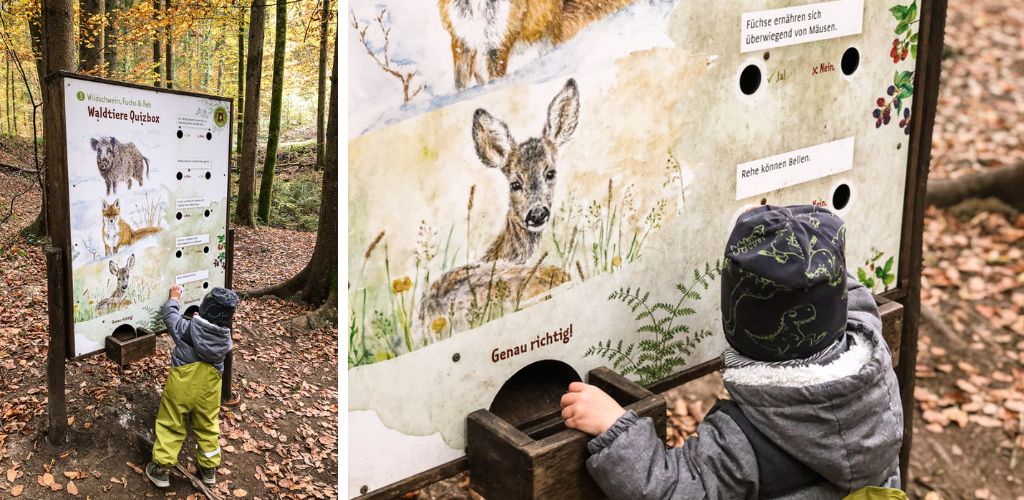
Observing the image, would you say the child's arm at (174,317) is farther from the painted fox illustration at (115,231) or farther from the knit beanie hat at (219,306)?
the painted fox illustration at (115,231)

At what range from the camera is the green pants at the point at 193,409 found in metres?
3.73

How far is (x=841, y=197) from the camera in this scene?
221 centimetres

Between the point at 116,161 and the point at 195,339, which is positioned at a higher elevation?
the point at 116,161

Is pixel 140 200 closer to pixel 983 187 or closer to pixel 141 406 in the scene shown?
pixel 141 406

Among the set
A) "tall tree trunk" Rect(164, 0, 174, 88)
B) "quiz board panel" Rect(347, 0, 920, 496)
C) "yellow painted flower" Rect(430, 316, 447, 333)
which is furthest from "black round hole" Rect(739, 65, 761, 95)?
"tall tree trunk" Rect(164, 0, 174, 88)

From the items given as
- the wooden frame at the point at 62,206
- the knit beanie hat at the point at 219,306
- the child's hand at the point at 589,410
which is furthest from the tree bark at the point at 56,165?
the child's hand at the point at 589,410

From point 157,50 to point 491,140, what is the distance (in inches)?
128

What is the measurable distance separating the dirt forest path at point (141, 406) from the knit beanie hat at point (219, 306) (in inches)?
25.6

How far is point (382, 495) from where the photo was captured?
1423 millimetres

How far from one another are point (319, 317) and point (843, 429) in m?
3.43

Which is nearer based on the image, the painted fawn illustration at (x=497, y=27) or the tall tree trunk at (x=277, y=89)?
the painted fawn illustration at (x=497, y=27)

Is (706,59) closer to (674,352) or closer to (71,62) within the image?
(674,352)

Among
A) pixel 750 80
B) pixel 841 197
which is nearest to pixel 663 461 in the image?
pixel 750 80

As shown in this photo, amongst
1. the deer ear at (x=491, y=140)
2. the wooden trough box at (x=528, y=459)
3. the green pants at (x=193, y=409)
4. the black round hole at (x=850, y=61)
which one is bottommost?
the green pants at (x=193, y=409)
